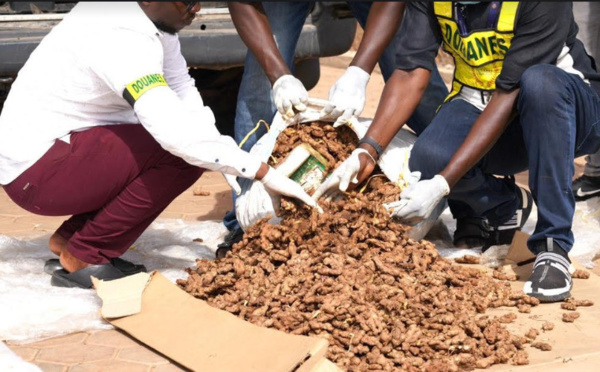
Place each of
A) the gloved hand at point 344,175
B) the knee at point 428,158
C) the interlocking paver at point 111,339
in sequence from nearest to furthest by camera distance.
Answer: the interlocking paver at point 111,339
the gloved hand at point 344,175
the knee at point 428,158

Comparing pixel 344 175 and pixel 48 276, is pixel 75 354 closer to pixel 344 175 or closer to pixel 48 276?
pixel 48 276

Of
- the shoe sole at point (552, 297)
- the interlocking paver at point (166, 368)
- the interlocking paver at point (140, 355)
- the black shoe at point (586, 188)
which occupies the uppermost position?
the interlocking paver at point (166, 368)

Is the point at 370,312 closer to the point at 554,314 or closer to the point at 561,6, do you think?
the point at 554,314

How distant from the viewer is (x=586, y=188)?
4465 mm

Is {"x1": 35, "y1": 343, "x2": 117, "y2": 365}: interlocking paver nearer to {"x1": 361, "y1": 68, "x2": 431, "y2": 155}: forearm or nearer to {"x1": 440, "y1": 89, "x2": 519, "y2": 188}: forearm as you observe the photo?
{"x1": 361, "y1": 68, "x2": 431, "y2": 155}: forearm

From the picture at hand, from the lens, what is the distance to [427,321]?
283 centimetres

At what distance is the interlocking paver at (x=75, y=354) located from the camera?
268 centimetres

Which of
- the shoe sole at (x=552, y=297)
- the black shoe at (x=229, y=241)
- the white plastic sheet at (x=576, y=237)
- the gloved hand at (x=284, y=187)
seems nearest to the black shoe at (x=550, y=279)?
the shoe sole at (x=552, y=297)

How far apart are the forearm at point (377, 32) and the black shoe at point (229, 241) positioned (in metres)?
0.90

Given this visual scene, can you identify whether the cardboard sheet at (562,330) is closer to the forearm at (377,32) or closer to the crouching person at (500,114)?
the crouching person at (500,114)

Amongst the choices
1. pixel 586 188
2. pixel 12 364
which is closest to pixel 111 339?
pixel 12 364

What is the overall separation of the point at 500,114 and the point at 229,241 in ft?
4.23

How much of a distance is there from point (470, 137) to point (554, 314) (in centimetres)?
76

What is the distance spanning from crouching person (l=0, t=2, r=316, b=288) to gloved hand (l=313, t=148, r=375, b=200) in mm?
128
